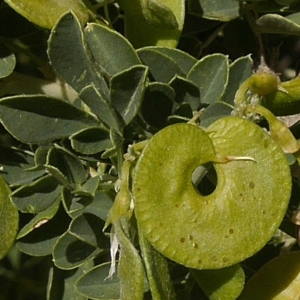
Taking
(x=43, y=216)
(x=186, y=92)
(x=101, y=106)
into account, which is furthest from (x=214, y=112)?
(x=43, y=216)

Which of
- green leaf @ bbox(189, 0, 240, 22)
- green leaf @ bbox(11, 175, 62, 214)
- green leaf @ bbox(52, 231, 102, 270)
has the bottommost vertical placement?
green leaf @ bbox(52, 231, 102, 270)

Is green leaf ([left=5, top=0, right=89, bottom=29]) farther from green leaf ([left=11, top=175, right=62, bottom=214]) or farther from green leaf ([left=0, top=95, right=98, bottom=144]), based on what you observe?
green leaf ([left=11, top=175, right=62, bottom=214])

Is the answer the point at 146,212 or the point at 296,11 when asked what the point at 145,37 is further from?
the point at 146,212

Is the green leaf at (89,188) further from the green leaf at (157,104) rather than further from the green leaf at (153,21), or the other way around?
the green leaf at (153,21)

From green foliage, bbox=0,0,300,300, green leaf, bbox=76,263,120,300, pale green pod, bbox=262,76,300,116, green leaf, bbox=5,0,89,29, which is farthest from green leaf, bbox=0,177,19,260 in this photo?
pale green pod, bbox=262,76,300,116

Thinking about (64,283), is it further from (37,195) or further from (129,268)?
(129,268)

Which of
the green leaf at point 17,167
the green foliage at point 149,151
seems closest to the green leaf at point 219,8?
the green foliage at point 149,151
